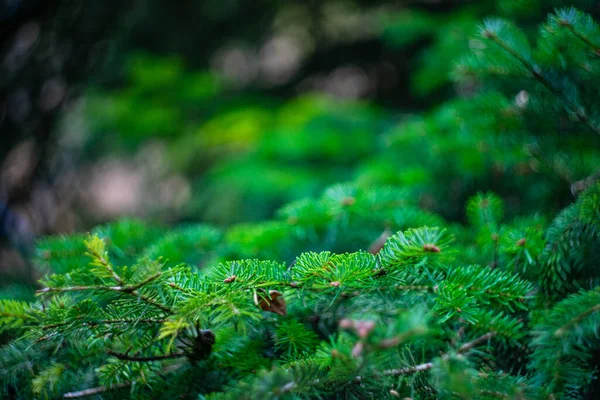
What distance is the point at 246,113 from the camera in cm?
195

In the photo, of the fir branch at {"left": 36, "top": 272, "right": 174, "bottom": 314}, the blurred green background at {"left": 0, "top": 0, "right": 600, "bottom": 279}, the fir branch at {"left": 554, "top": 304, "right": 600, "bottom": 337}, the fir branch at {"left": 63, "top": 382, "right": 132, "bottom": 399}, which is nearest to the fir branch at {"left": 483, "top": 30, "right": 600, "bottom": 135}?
the blurred green background at {"left": 0, "top": 0, "right": 600, "bottom": 279}

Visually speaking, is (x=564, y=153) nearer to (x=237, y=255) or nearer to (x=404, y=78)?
(x=237, y=255)

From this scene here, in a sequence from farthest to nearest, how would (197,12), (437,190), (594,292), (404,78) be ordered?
(197,12), (404,78), (437,190), (594,292)

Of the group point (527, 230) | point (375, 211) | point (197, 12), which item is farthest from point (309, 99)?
point (527, 230)

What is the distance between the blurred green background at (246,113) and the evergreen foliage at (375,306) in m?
0.15

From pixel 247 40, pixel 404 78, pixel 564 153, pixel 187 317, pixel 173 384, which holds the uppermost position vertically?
pixel 247 40

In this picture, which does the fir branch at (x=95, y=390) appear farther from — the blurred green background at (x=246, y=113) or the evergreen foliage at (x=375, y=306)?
the blurred green background at (x=246, y=113)

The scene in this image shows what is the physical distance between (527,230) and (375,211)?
11.7 inches

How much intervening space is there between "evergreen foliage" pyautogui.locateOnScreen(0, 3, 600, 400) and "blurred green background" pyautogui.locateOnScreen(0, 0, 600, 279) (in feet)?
0.51

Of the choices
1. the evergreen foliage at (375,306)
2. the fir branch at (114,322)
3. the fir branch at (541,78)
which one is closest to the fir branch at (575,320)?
the evergreen foliage at (375,306)

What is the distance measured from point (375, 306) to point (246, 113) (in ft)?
5.06

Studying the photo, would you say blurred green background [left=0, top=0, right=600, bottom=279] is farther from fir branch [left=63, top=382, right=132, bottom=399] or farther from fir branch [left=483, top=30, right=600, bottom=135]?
fir branch [left=63, top=382, right=132, bottom=399]

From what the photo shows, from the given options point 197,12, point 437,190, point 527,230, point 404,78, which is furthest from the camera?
point 197,12

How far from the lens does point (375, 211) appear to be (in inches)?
33.0
